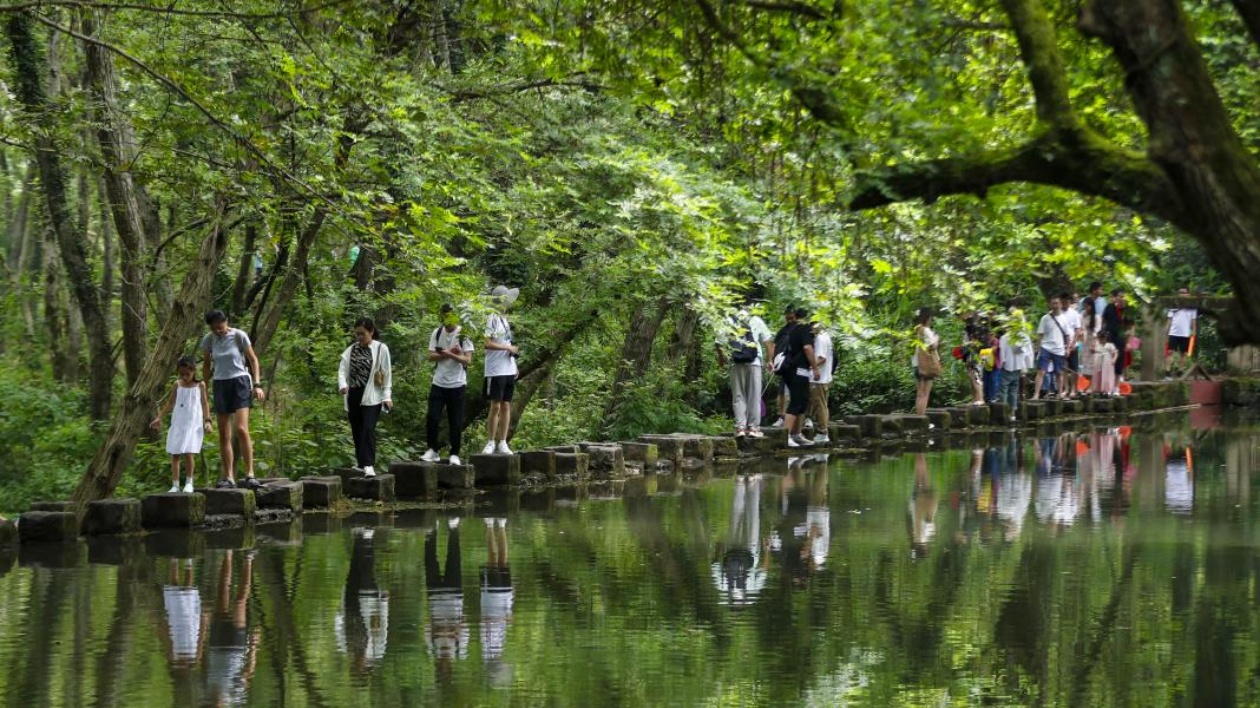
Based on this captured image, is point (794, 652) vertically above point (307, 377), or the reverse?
point (307, 377)

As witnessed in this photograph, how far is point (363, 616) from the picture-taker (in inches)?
412

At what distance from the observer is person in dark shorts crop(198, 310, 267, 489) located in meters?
16.8

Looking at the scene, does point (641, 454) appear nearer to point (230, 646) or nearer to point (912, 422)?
point (912, 422)

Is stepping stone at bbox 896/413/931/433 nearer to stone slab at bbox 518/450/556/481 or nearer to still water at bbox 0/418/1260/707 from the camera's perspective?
stone slab at bbox 518/450/556/481

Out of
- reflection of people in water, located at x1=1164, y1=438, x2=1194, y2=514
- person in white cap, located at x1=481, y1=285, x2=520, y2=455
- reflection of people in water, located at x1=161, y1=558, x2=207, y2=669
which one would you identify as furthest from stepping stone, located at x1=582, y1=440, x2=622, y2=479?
reflection of people in water, located at x1=161, y1=558, x2=207, y2=669

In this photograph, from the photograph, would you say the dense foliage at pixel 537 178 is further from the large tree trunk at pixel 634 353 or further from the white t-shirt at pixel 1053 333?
the white t-shirt at pixel 1053 333

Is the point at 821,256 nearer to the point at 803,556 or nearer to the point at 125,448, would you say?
the point at 803,556

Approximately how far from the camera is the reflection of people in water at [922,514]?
13891mm

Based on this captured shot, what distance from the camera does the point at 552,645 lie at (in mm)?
9562

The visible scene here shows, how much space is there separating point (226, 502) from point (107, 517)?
120 centimetres

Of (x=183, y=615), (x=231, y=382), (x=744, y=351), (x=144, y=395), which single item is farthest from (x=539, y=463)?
(x=183, y=615)

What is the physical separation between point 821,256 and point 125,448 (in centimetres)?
727

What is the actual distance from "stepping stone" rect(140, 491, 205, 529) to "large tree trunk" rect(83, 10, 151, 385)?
2.91m

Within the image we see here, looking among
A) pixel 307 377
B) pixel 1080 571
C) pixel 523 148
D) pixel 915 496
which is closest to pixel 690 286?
pixel 523 148
